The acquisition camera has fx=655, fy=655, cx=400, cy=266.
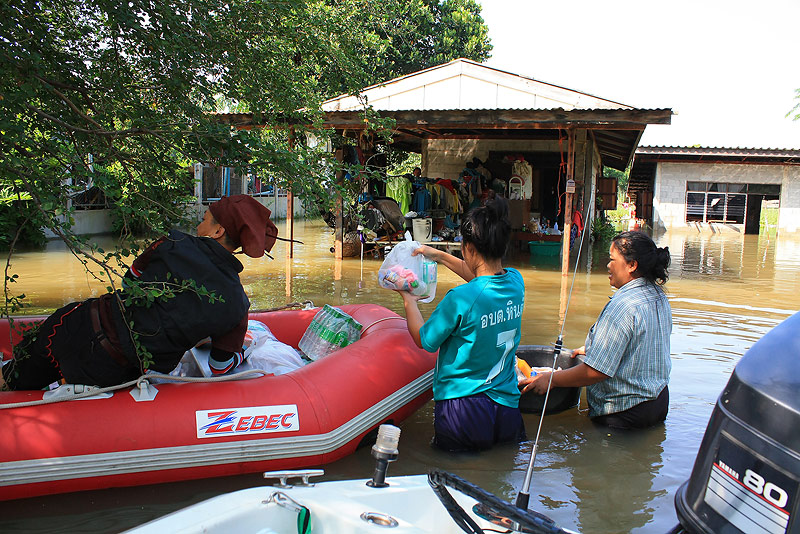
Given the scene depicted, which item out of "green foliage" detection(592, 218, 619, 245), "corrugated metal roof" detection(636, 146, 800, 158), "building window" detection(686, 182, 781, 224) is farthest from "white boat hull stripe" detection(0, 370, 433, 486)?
"building window" detection(686, 182, 781, 224)

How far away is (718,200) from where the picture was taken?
Answer: 24.2 metres

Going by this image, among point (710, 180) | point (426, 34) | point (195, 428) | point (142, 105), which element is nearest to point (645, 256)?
point (195, 428)

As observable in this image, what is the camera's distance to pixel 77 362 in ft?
10.5

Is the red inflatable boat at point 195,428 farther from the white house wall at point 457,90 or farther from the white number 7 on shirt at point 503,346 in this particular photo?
the white house wall at point 457,90

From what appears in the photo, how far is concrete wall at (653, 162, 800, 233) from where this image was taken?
76.8 ft

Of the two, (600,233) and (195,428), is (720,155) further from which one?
(195,428)

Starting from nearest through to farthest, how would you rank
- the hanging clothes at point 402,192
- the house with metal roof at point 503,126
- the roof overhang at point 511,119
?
the roof overhang at point 511,119
the house with metal roof at point 503,126
the hanging clothes at point 402,192

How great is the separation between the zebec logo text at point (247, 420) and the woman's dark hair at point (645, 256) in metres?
2.04

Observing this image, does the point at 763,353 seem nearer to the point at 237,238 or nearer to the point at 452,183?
the point at 237,238

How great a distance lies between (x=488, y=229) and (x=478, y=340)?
59cm

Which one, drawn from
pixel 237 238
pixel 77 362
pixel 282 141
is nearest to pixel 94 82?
pixel 282 141

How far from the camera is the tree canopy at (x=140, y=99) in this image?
3.14 metres

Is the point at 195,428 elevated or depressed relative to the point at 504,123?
depressed

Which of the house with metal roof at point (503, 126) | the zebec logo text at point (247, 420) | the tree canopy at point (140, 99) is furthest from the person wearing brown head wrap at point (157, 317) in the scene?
the house with metal roof at point (503, 126)
